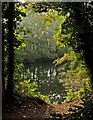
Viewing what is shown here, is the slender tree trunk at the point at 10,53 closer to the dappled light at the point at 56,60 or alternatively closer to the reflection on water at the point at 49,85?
the dappled light at the point at 56,60

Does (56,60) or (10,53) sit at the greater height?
(10,53)

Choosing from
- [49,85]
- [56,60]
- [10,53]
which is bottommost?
[49,85]

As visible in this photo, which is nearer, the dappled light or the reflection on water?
the dappled light

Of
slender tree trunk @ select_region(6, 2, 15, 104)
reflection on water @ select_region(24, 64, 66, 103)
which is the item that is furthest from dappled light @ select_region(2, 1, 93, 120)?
reflection on water @ select_region(24, 64, 66, 103)

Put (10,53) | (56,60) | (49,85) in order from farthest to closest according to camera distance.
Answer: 1. (49,85)
2. (56,60)
3. (10,53)

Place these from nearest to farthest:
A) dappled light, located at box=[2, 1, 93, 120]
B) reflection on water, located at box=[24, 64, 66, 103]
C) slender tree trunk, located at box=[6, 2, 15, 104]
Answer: dappled light, located at box=[2, 1, 93, 120] < slender tree trunk, located at box=[6, 2, 15, 104] < reflection on water, located at box=[24, 64, 66, 103]

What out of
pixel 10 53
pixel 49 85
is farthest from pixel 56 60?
pixel 49 85

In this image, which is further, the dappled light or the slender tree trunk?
the slender tree trunk

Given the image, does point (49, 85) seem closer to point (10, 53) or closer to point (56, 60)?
point (56, 60)

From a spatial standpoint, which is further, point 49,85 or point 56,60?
point 49,85

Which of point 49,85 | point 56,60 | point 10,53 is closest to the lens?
point 10,53

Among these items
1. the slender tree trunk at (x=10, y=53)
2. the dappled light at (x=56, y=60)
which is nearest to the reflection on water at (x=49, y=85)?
the dappled light at (x=56, y=60)

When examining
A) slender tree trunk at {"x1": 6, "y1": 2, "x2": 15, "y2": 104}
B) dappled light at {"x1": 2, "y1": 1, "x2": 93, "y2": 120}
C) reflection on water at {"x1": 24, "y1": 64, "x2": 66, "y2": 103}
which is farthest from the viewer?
reflection on water at {"x1": 24, "y1": 64, "x2": 66, "y2": 103}

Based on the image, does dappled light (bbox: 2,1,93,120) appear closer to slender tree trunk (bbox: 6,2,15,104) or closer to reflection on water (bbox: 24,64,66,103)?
slender tree trunk (bbox: 6,2,15,104)
